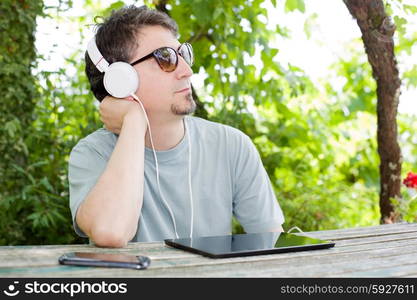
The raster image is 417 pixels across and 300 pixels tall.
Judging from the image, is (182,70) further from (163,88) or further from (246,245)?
(246,245)

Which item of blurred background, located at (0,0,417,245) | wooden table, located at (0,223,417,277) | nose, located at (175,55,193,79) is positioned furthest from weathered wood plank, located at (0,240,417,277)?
blurred background, located at (0,0,417,245)

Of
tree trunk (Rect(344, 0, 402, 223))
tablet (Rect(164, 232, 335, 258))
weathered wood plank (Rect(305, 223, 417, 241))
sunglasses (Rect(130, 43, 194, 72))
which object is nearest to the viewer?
tablet (Rect(164, 232, 335, 258))

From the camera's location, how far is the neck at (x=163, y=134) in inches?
86.1

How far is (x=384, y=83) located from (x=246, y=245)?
89.6 inches

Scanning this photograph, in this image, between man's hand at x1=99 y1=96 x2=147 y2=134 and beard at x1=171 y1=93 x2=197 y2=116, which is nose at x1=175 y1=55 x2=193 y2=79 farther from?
man's hand at x1=99 y1=96 x2=147 y2=134

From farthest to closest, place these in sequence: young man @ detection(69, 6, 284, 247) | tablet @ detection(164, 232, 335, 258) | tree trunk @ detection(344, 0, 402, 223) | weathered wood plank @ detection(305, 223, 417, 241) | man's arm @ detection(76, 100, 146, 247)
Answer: tree trunk @ detection(344, 0, 402, 223) < young man @ detection(69, 6, 284, 247) < weathered wood plank @ detection(305, 223, 417, 241) < man's arm @ detection(76, 100, 146, 247) < tablet @ detection(164, 232, 335, 258)

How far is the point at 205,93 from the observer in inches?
182

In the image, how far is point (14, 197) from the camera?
3365 millimetres

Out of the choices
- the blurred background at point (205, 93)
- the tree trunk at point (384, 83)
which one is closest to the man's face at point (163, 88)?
the blurred background at point (205, 93)

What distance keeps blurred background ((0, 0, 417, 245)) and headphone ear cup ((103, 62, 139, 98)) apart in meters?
1.31

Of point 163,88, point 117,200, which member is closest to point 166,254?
point 117,200

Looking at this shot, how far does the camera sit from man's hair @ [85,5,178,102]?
226 centimetres

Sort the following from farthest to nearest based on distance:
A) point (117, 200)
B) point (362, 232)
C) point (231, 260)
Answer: point (362, 232) < point (117, 200) < point (231, 260)

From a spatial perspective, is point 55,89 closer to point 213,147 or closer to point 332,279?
point 213,147
